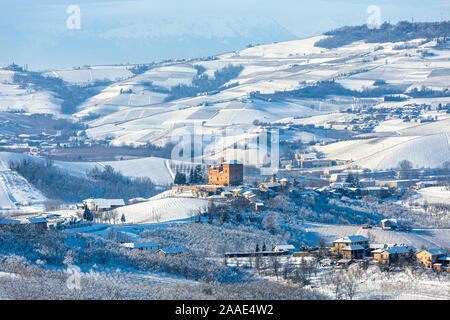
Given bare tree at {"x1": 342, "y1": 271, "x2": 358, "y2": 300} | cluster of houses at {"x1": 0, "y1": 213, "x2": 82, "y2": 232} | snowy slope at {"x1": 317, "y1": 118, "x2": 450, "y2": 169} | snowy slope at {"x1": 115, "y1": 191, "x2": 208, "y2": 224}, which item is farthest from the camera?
snowy slope at {"x1": 317, "y1": 118, "x2": 450, "y2": 169}

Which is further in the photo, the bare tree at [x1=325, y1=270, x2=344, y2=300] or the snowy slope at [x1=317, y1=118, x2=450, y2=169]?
the snowy slope at [x1=317, y1=118, x2=450, y2=169]

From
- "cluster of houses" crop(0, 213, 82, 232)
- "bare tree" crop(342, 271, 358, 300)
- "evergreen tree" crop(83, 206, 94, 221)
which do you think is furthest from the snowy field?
"bare tree" crop(342, 271, 358, 300)

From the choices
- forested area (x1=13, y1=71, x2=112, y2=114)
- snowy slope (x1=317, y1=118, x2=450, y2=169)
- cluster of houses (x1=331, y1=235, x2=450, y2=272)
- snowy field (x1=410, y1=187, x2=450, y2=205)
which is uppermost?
forested area (x1=13, y1=71, x2=112, y2=114)

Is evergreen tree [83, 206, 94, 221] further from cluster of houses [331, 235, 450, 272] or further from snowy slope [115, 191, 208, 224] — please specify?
cluster of houses [331, 235, 450, 272]

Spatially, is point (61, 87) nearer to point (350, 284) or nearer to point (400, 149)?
point (400, 149)

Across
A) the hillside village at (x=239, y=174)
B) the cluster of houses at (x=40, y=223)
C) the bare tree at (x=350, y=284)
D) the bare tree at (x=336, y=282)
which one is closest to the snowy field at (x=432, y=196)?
the hillside village at (x=239, y=174)

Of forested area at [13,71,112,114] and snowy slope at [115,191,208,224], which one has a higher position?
forested area at [13,71,112,114]

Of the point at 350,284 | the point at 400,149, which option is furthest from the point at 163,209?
the point at 400,149

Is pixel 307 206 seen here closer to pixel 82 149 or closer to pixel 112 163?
pixel 112 163
